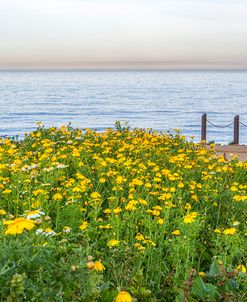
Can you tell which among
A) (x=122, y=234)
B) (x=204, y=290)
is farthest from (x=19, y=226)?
(x=122, y=234)

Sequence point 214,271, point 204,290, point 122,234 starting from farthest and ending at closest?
point 122,234 < point 214,271 < point 204,290

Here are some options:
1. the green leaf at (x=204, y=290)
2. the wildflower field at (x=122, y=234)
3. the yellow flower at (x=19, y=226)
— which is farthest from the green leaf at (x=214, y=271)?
the yellow flower at (x=19, y=226)

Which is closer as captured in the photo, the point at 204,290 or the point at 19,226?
the point at 19,226

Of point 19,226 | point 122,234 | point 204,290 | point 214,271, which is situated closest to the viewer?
point 19,226

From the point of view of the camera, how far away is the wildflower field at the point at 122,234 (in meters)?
3.00

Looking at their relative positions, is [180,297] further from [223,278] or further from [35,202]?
[35,202]

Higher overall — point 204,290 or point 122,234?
point 204,290

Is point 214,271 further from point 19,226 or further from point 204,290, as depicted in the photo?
point 19,226

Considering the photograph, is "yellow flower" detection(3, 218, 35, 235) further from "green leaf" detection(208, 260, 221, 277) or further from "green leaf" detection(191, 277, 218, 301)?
"green leaf" detection(208, 260, 221, 277)

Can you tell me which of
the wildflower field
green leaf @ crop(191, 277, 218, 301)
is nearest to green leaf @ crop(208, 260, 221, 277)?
the wildflower field

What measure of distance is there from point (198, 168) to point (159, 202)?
1709mm

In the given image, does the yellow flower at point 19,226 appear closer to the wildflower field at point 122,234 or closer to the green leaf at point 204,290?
the wildflower field at point 122,234

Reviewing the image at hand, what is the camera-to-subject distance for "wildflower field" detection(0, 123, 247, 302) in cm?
300

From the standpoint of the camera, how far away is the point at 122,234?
641 centimetres
